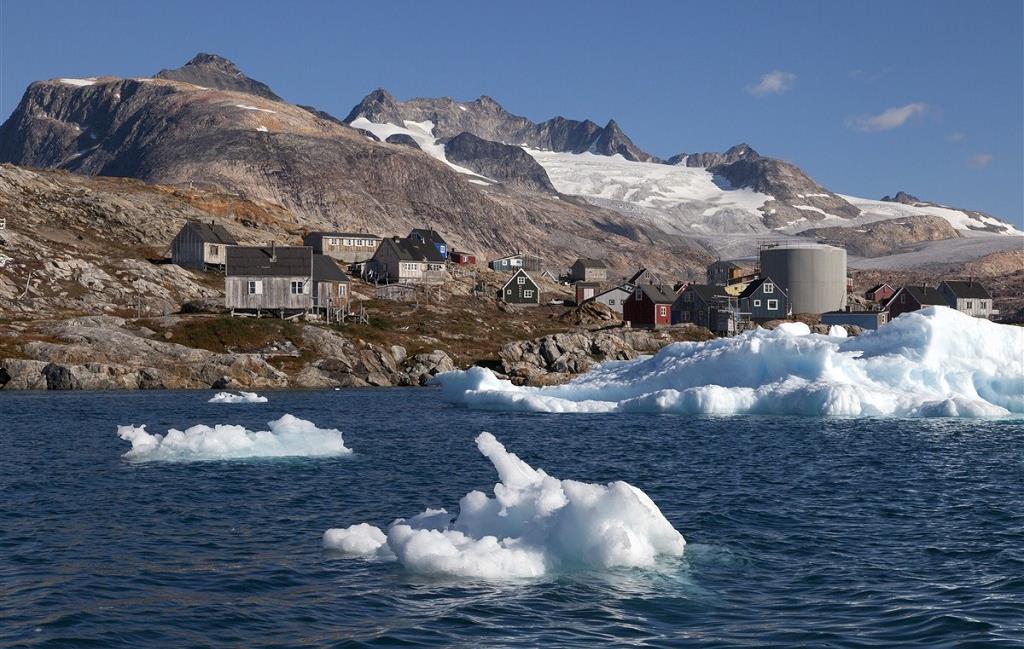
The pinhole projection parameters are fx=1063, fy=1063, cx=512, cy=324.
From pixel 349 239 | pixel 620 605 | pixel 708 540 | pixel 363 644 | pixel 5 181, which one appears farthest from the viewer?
pixel 349 239

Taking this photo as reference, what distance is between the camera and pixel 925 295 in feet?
530

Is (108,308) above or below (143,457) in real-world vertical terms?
above

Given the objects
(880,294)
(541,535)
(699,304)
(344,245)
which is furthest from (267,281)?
(880,294)

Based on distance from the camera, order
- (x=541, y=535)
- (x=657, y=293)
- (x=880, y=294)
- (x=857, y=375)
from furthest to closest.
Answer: (x=880, y=294)
(x=657, y=293)
(x=857, y=375)
(x=541, y=535)

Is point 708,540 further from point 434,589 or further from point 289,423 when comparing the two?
point 289,423

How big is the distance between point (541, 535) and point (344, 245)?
493 feet

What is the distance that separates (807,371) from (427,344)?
54547 mm

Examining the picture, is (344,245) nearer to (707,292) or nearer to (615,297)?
(615,297)

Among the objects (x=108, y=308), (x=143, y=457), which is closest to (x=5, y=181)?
(x=108, y=308)

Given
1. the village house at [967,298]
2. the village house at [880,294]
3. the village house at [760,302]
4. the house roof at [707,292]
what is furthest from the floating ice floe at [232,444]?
the village house at [880,294]

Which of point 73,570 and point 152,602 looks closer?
point 152,602

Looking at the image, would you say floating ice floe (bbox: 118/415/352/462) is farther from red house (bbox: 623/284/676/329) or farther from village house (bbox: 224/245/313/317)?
red house (bbox: 623/284/676/329)

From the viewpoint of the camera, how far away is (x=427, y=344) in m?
108

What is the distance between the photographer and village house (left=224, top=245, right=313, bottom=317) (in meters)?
112
